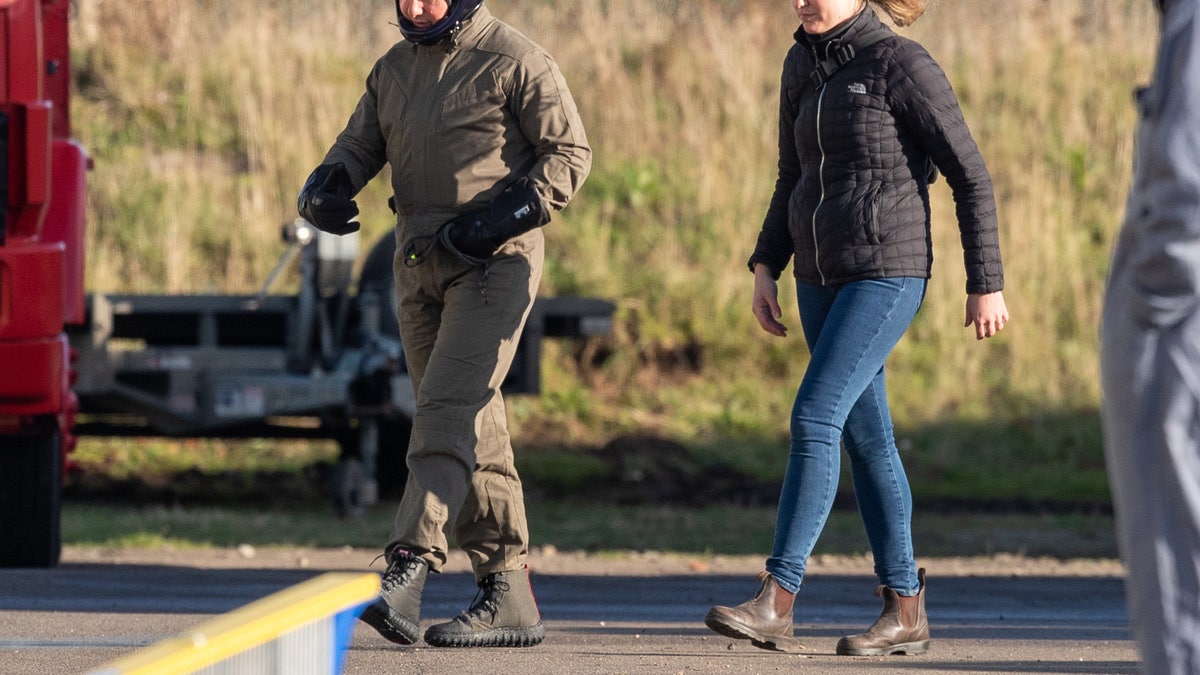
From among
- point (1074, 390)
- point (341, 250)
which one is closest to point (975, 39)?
point (1074, 390)

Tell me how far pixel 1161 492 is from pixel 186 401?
8.25 metres

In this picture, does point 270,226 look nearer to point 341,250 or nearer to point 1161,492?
point 341,250

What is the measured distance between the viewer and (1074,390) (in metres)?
15.4

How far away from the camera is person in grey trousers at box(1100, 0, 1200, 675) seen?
323 cm

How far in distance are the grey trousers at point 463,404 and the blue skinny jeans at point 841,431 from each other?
0.81 m

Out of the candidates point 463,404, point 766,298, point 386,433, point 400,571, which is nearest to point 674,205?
point 386,433

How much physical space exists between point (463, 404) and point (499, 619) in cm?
68

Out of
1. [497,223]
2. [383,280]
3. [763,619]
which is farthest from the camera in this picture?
[383,280]

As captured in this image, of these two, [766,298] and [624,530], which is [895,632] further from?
[624,530]

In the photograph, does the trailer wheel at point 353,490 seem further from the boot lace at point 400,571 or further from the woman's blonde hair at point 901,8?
the woman's blonde hair at point 901,8

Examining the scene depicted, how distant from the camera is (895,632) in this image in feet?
18.5

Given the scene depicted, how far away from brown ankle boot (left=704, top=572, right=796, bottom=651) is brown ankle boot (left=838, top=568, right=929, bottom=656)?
19 cm

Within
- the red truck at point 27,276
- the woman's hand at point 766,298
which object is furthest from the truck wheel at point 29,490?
the woman's hand at point 766,298

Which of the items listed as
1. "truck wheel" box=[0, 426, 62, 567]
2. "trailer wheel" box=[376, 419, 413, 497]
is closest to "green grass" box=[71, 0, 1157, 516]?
"trailer wheel" box=[376, 419, 413, 497]
